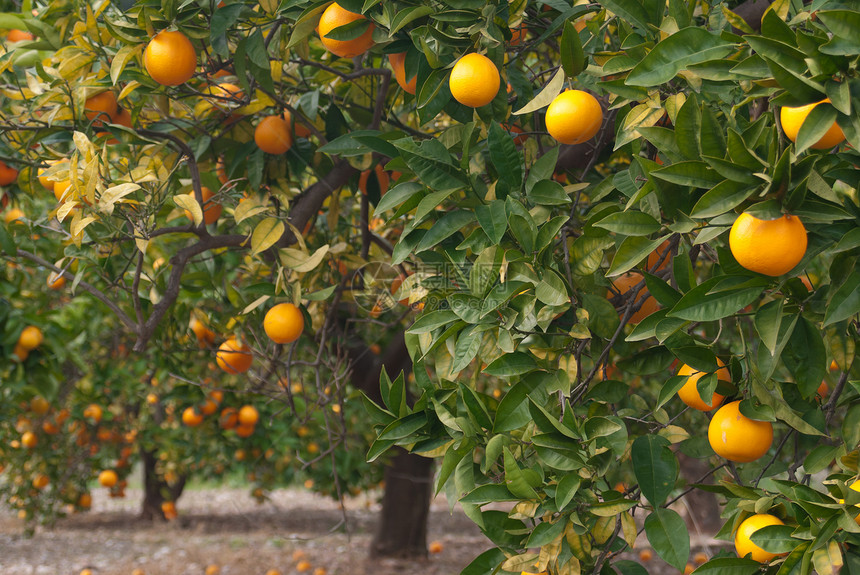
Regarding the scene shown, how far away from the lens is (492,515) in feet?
4.03

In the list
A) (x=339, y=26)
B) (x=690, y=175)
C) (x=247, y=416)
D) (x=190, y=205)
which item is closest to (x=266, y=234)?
(x=190, y=205)

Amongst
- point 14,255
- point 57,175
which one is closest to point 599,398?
point 57,175

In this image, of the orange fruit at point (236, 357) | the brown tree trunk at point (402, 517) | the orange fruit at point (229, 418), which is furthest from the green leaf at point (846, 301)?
the orange fruit at point (229, 418)

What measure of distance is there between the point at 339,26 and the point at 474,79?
0.32m

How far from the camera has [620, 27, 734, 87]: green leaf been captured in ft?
3.22

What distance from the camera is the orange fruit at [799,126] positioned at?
2.93 ft

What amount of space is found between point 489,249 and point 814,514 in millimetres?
640

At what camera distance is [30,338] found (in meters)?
2.55

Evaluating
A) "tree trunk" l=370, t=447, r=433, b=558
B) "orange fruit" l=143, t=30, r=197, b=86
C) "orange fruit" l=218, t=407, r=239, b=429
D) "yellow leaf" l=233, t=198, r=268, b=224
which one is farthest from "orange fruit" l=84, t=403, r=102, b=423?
"orange fruit" l=143, t=30, r=197, b=86

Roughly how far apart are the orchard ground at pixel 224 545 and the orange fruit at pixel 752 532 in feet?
7.46

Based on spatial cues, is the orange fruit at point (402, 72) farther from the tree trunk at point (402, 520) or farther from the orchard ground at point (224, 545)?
the tree trunk at point (402, 520)

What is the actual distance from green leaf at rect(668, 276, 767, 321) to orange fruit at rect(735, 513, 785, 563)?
35 cm

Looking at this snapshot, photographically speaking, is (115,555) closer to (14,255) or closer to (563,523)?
(14,255)

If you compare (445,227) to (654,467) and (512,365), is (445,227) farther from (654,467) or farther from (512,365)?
(654,467)
